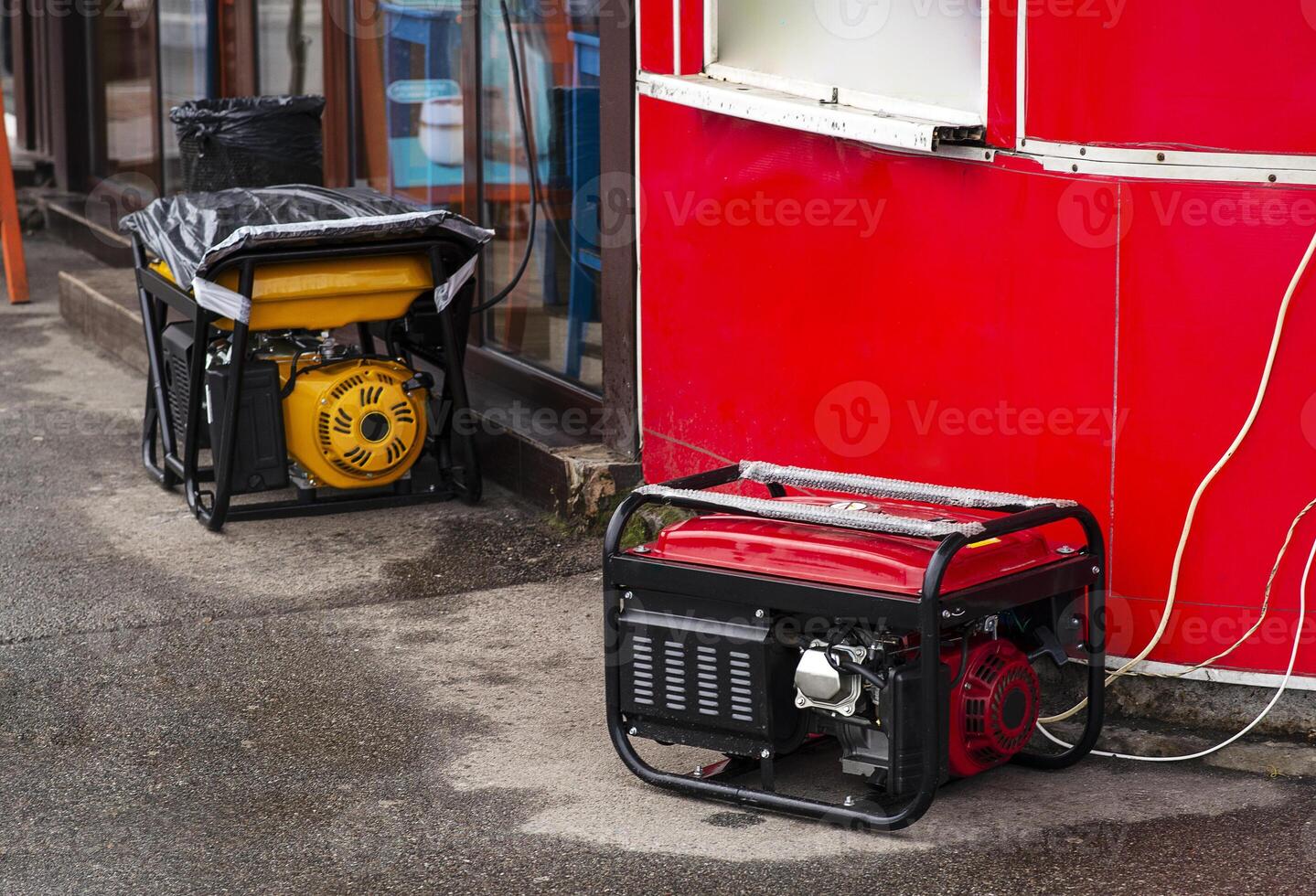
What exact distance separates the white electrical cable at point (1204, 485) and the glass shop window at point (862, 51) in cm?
79

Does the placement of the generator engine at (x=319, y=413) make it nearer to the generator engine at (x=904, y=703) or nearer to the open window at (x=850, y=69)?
the open window at (x=850, y=69)

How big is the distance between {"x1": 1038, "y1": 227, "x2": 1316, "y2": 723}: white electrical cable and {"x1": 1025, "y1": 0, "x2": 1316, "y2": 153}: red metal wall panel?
0.28m

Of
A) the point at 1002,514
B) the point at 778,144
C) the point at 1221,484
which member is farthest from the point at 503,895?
the point at 778,144

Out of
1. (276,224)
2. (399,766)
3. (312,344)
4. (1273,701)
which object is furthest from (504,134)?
(1273,701)

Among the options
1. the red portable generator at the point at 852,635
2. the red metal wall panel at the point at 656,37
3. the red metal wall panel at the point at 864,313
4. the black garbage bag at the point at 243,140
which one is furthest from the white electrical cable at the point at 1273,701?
the black garbage bag at the point at 243,140

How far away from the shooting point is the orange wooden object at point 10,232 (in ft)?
31.9

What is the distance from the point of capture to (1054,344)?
163 inches

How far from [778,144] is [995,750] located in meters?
1.81

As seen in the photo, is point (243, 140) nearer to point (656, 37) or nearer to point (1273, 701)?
point (656, 37)

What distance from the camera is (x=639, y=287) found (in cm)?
565

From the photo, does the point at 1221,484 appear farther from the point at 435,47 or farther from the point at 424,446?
the point at 435,47

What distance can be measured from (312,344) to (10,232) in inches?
179

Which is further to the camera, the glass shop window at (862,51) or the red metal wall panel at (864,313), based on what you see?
the glass shop window at (862,51)

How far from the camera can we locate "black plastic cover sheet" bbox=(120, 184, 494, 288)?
545cm
